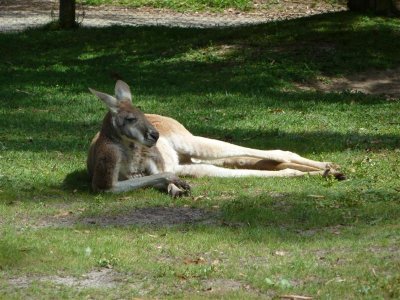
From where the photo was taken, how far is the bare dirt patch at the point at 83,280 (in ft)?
22.5

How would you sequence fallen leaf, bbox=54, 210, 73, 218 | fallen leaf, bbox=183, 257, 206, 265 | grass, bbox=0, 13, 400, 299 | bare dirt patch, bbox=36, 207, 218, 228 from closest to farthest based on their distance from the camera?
grass, bbox=0, 13, 400, 299
fallen leaf, bbox=183, 257, 206, 265
bare dirt patch, bbox=36, 207, 218, 228
fallen leaf, bbox=54, 210, 73, 218

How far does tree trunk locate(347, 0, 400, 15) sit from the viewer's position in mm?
20016

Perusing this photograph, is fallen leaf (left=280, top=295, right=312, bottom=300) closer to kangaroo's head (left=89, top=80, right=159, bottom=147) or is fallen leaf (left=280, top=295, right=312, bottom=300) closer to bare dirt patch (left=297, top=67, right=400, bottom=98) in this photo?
kangaroo's head (left=89, top=80, right=159, bottom=147)

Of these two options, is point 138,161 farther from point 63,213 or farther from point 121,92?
point 63,213

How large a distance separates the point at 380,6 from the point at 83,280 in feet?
47.2

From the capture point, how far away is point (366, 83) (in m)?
16.8

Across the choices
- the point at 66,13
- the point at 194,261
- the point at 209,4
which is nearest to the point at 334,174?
the point at 194,261

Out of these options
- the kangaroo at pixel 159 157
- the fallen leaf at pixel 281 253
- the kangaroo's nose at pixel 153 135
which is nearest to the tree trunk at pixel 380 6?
the kangaroo at pixel 159 157

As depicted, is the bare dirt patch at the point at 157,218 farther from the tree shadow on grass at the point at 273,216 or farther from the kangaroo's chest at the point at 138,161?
the kangaroo's chest at the point at 138,161

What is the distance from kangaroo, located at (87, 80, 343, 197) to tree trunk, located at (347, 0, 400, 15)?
10.1 meters

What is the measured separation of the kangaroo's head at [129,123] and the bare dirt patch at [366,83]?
22.7 ft

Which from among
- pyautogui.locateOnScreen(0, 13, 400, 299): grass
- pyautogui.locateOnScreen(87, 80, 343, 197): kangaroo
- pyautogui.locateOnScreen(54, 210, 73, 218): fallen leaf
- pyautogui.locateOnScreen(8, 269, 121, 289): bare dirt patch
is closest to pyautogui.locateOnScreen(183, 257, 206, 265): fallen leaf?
pyautogui.locateOnScreen(0, 13, 400, 299): grass

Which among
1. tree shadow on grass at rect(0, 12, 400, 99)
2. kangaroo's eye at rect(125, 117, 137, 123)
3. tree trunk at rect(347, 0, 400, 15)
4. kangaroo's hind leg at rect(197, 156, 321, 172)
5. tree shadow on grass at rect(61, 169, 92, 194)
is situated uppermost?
kangaroo's eye at rect(125, 117, 137, 123)

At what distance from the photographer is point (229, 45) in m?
18.9
